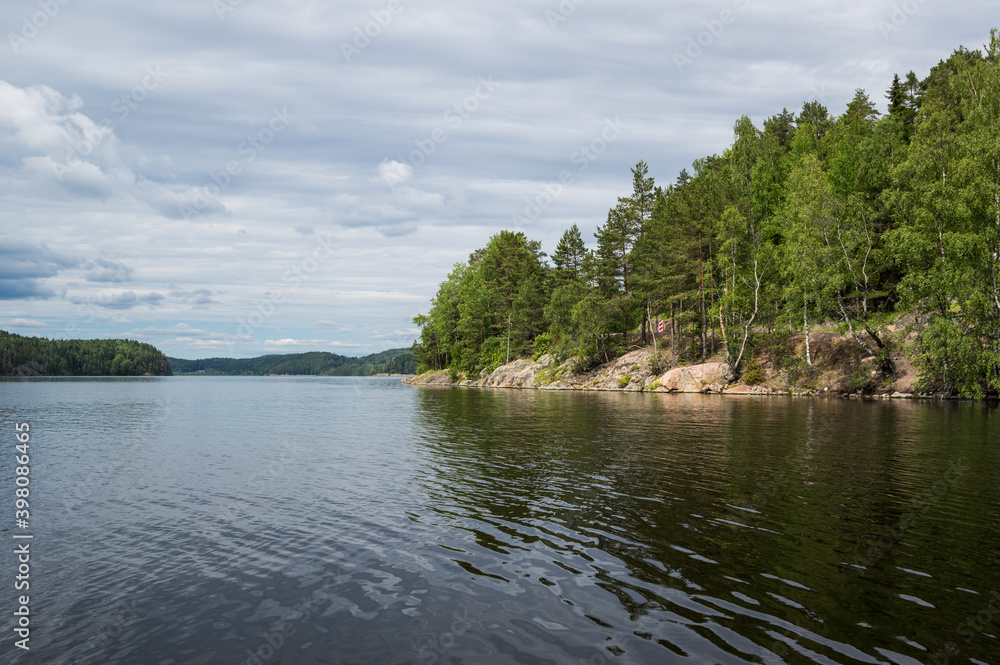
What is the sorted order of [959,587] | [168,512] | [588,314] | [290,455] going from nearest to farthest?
[959,587] < [168,512] < [290,455] < [588,314]

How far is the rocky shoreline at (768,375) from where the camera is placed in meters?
55.3

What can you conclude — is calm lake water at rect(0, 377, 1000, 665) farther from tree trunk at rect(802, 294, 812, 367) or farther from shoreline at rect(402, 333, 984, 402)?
tree trunk at rect(802, 294, 812, 367)

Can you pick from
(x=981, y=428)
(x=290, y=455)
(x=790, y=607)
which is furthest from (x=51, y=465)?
(x=981, y=428)

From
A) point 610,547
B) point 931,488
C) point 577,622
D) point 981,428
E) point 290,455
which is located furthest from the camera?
point 981,428

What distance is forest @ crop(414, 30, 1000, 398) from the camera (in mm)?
42906

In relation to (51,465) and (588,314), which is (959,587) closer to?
(51,465)

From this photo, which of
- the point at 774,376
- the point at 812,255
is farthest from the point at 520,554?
the point at 774,376

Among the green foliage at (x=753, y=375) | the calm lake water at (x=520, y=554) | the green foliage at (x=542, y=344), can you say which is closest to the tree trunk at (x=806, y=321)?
the green foliage at (x=753, y=375)

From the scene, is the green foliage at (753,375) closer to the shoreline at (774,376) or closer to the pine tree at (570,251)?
the shoreline at (774,376)

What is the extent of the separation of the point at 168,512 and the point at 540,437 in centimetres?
1795

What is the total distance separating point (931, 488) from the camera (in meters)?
16.5

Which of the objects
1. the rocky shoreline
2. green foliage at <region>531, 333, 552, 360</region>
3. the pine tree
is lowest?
the rocky shoreline

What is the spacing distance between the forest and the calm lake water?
24807 mm

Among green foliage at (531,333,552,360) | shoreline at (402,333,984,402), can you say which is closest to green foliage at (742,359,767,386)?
shoreline at (402,333,984,402)
